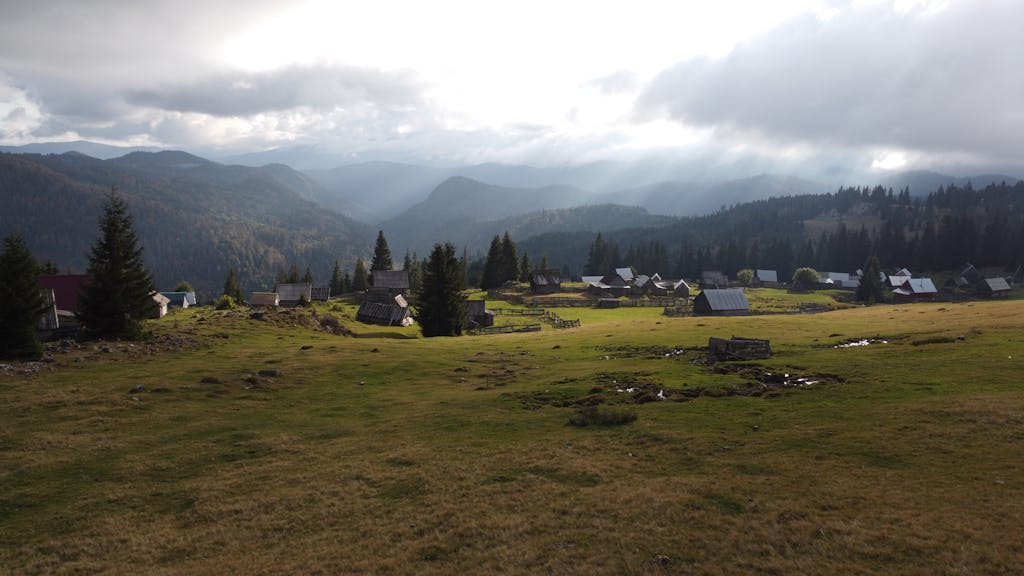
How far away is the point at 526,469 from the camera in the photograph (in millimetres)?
20328

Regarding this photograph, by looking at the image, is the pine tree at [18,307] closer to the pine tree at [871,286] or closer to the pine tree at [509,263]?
the pine tree at [509,263]

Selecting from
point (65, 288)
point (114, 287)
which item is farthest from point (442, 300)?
point (65, 288)

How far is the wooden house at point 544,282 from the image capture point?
460ft

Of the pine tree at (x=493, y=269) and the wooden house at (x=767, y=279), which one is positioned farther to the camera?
the wooden house at (x=767, y=279)

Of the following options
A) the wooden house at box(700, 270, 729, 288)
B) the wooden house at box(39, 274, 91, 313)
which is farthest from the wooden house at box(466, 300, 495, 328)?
the wooden house at box(700, 270, 729, 288)

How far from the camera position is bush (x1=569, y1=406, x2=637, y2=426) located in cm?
2516

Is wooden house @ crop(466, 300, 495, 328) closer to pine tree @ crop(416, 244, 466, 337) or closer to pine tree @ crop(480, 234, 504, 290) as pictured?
pine tree @ crop(416, 244, 466, 337)

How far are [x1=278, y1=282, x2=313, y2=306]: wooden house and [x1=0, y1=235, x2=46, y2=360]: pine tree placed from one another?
69516mm

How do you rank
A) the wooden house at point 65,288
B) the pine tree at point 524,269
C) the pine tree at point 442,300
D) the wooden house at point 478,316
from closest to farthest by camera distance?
the pine tree at point 442,300
the wooden house at point 65,288
the wooden house at point 478,316
the pine tree at point 524,269

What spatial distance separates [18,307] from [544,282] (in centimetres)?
11183

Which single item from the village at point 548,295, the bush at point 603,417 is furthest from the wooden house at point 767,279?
the bush at point 603,417

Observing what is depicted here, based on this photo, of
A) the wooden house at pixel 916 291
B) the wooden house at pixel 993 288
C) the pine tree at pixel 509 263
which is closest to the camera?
the wooden house at pixel 993 288

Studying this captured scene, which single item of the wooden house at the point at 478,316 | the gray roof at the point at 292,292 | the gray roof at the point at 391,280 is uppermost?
the gray roof at the point at 391,280

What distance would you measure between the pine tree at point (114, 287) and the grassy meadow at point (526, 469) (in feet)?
39.7
